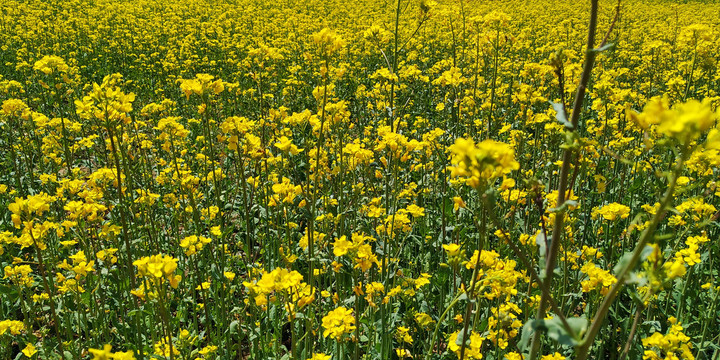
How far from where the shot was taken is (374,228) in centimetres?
411

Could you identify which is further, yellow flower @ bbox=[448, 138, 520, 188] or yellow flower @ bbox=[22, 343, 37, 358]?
yellow flower @ bbox=[22, 343, 37, 358]

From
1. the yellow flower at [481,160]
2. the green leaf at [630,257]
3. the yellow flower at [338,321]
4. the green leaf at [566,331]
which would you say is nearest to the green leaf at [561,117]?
the yellow flower at [481,160]

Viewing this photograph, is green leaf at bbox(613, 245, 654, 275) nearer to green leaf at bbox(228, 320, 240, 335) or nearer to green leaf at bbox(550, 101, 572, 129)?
green leaf at bbox(550, 101, 572, 129)

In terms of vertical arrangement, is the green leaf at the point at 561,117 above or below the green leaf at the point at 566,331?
above

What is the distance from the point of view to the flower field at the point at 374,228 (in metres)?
1.75

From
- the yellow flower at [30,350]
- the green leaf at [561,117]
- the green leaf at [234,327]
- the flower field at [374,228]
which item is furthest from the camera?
the green leaf at [234,327]

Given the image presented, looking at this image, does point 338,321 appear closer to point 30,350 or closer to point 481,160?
point 481,160

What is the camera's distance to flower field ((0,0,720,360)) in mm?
1755

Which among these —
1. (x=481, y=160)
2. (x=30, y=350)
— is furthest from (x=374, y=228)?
(x=481, y=160)

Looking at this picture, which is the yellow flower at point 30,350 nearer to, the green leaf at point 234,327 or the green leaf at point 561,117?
the green leaf at point 234,327

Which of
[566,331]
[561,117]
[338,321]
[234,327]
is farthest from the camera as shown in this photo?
[234,327]

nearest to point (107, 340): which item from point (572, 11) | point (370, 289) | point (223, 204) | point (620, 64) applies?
Result: point (370, 289)

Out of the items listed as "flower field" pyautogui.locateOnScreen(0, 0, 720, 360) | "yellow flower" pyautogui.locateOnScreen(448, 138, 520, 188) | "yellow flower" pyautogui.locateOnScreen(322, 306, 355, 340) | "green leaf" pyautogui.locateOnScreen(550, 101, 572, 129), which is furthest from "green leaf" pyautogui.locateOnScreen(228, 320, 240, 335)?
"green leaf" pyautogui.locateOnScreen(550, 101, 572, 129)

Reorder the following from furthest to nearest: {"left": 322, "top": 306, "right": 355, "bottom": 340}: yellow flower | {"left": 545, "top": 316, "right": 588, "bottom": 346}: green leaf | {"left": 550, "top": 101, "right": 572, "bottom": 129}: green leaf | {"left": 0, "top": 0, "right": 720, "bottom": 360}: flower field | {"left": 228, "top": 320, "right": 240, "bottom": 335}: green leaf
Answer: {"left": 228, "top": 320, "right": 240, "bottom": 335}: green leaf < {"left": 322, "top": 306, "right": 355, "bottom": 340}: yellow flower < {"left": 0, "top": 0, "right": 720, "bottom": 360}: flower field < {"left": 550, "top": 101, "right": 572, "bottom": 129}: green leaf < {"left": 545, "top": 316, "right": 588, "bottom": 346}: green leaf
